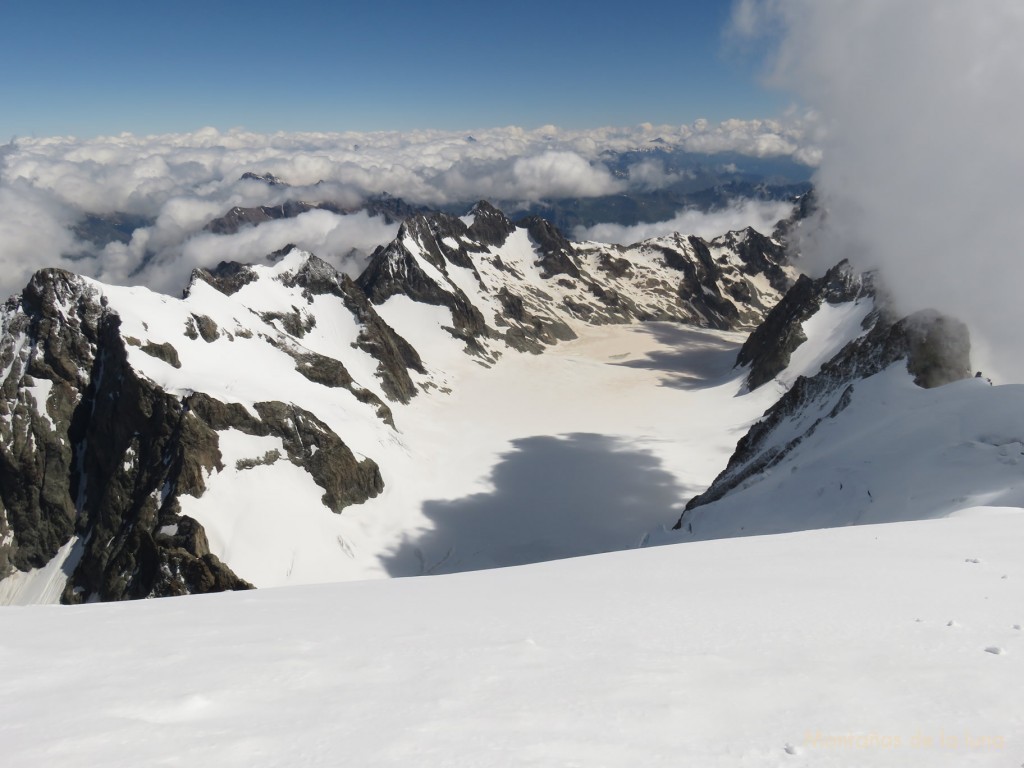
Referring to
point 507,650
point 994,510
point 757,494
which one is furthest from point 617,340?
point 507,650

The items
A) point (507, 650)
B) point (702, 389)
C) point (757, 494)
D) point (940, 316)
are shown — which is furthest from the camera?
point (702, 389)

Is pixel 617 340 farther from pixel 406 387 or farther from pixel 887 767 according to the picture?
pixel 887 767

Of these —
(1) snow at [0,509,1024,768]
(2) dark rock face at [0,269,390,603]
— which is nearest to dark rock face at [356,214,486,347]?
(2) dark rock face at [0,269,390,603]

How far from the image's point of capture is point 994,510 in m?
20.8

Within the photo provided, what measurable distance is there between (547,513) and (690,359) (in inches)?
4074

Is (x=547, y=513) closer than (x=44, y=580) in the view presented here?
No

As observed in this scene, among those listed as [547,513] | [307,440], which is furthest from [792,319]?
[307,440]

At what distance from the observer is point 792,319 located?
398 feet

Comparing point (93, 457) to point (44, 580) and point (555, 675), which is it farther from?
point (555, 675)

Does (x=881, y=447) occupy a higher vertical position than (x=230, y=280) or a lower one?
lower

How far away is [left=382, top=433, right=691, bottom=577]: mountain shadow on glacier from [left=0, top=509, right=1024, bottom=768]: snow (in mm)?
43807

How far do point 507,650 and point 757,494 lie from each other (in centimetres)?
3453

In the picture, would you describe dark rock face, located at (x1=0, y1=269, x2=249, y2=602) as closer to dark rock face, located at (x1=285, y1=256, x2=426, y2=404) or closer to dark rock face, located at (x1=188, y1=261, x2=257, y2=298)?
dark rock face, located at (x1=188, y1=261, x2=257, y2=298)

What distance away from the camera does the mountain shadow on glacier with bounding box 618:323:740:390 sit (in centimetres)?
13675
